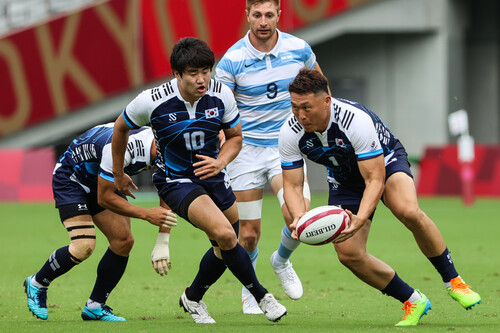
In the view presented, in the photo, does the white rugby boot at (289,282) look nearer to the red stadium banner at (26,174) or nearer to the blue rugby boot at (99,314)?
the blue rugby boot at (99,314)

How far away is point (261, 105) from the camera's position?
9.05 meters

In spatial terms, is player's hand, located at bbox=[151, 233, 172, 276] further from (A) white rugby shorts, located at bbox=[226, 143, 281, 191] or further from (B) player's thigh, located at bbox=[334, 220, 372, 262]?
(A) white rugby shorts, located at bbox=[226, 143, 281, 191]

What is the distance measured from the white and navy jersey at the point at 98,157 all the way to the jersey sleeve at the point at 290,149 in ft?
3.96

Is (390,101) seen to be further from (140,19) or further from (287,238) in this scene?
(287,238)

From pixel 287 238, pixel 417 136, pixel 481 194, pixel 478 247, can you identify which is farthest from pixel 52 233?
pixel 417 136

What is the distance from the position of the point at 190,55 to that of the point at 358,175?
163cm

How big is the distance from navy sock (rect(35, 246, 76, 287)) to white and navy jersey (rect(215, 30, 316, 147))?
2.14 meters

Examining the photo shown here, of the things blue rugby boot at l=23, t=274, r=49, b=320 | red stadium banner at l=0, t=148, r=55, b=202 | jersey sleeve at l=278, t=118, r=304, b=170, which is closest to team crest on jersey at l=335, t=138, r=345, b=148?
jersey sleeve at l=278, t=118, r=304, b=170

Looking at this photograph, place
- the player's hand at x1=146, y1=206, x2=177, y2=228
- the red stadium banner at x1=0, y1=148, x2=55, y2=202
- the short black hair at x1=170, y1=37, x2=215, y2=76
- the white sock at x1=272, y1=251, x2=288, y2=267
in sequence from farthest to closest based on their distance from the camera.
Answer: the red stadium banner at x1=0, y1=148, x2=55, y2=202 → the white sock at x1=272, y1=251, x2=288, y2=267 → the player's hand at x1=146, y1=206, x2=177, y2=228 → the short black hair at x1=170, y1=37, x2=215, y2=76

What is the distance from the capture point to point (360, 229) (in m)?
7.56

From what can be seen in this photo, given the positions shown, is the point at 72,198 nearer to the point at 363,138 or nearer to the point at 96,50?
the point at 363,138

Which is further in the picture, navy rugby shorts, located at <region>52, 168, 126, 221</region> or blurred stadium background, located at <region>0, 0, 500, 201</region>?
blurred stadium background, located at <region>0, 0, 500, 201</region>

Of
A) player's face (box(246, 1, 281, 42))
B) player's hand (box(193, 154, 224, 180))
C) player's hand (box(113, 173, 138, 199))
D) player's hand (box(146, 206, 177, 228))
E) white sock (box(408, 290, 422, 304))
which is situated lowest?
white sock (box(408, 290, 422, 304))

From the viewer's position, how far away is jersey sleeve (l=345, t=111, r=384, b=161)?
7145 millimetres
